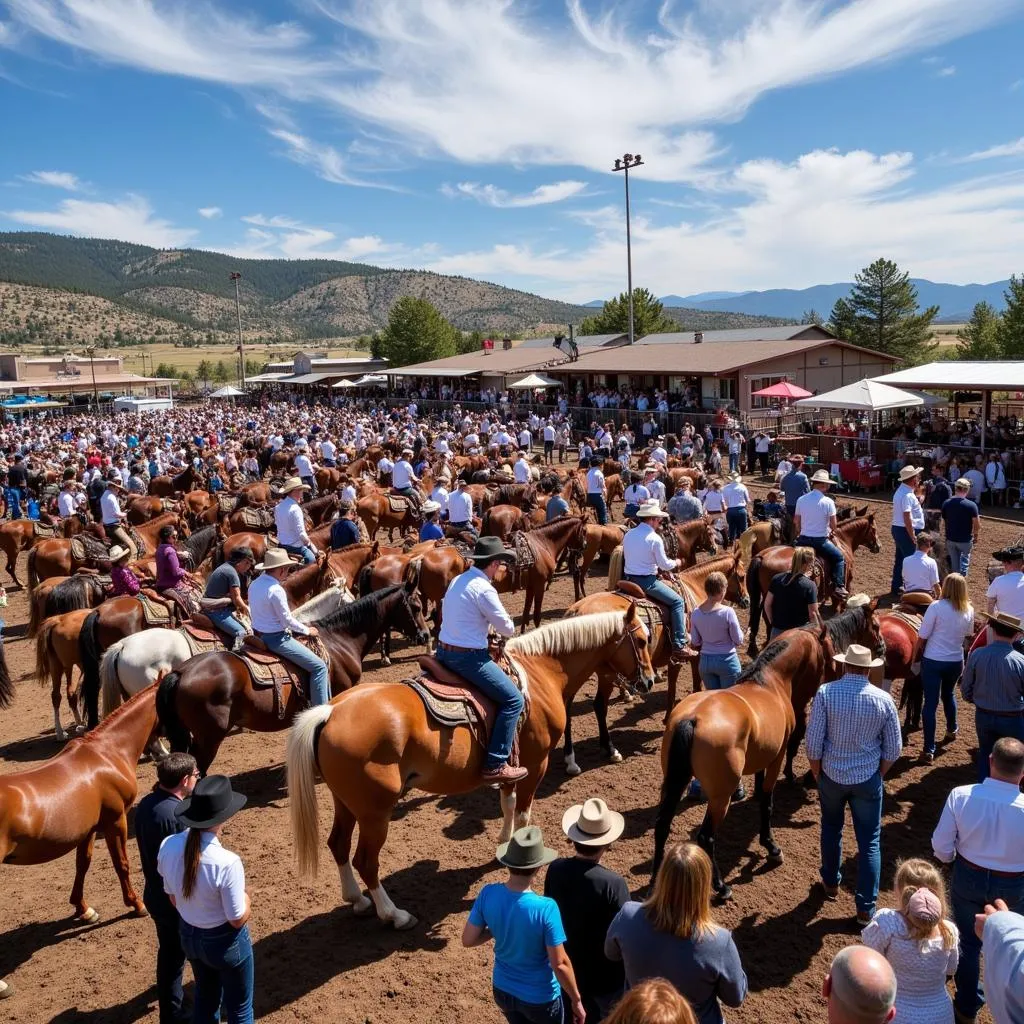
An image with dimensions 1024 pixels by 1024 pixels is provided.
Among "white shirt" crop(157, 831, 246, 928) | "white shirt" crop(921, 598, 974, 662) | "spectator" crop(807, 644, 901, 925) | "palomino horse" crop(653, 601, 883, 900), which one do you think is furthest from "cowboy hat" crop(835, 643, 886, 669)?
"white shirt" crop(157, 831, 246, 928)

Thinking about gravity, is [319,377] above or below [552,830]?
above

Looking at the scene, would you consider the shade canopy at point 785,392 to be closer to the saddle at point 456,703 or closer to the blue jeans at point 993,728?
the blue jeans at point 993,728

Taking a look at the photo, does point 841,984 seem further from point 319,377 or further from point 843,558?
point 319,377

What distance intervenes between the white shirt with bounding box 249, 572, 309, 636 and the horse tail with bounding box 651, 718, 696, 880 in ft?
11.9

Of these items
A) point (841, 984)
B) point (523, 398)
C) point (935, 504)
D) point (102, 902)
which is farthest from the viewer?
point (523, 398)

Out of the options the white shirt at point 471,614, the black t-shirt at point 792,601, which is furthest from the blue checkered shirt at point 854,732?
the black t-shirt at point 792,601

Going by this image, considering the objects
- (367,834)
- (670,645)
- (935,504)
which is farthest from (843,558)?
(367,834)

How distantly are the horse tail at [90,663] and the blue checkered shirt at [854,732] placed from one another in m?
7.78

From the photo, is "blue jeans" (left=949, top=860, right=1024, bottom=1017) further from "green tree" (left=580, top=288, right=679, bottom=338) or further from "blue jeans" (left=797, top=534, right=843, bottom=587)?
"green tree" (left=580, top=288, right=679, bottom=338)

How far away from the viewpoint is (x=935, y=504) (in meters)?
14.7

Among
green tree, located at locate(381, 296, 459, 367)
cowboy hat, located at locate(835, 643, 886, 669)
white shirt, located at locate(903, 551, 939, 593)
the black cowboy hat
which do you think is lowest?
white shirt, located at locate(903, 551, 939, 593)

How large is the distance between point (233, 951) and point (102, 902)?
2.94m

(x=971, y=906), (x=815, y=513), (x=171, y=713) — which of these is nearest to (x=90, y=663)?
(x=171, y=713)

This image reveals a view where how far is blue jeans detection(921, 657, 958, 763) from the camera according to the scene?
742 cm
